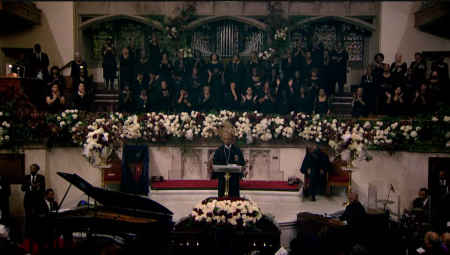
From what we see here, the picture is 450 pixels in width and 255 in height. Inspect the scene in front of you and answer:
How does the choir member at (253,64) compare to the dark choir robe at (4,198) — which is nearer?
the dark choir robe at (4,198)

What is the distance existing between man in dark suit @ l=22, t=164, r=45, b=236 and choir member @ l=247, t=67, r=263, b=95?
5.97m

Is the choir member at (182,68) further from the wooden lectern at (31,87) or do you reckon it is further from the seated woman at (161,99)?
the wooden lectern at (31,87)

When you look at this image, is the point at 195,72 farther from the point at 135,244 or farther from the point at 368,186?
A: the point at 135,244

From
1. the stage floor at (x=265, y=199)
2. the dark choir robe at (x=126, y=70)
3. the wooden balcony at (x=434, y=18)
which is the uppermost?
the wooden balcony at (x=434, y=18)

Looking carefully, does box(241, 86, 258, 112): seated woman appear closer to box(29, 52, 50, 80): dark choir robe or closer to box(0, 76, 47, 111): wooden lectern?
box(0, 76, 47, 111): wooden lectern

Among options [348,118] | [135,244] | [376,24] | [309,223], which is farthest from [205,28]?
[135,244]

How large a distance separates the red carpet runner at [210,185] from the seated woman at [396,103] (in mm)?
3657

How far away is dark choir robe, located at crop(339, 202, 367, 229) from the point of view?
7.81 metres

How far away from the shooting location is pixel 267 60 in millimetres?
13078

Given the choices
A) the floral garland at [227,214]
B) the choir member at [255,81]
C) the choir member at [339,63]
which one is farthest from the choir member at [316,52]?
the floral garland at [227,214]

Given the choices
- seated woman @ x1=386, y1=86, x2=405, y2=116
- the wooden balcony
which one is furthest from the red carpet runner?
the wooden balcony

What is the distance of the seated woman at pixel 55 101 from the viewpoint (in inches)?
430

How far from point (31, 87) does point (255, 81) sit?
Answer: 595 centimetres

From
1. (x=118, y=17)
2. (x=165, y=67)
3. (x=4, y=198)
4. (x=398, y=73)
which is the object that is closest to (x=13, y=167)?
(x=4, y=198)
